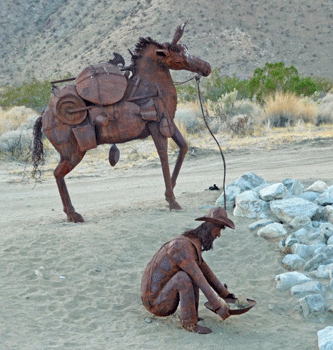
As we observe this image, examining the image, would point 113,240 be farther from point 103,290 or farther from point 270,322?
point 270,322

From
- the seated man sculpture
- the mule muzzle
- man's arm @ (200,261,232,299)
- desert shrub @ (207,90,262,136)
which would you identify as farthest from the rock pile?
desert shrub @ (207,90,262,136)

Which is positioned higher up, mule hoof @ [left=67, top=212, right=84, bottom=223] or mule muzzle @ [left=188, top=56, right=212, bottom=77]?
mule muzzle @ [left=188, top=56, right=212, bottom=77]

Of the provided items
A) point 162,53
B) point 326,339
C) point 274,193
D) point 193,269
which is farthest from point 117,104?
point 326,339

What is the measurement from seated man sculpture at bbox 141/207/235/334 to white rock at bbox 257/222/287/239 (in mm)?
2409

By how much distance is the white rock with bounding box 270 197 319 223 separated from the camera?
7.62 m

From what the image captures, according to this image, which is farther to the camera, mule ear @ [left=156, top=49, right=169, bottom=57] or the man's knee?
mule ear @ [left=156, top=49, right=169, bottom=57]

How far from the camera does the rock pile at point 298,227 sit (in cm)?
583

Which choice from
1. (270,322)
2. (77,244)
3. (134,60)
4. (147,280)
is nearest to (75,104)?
(134,60)

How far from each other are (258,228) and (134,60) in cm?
309

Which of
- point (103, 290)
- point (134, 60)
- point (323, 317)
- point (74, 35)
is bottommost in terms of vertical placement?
point (323, 317)

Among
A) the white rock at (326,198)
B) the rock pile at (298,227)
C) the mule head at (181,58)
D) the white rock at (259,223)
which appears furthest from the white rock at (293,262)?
the mule head at (181,58)

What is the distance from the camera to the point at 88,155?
15.4 meters

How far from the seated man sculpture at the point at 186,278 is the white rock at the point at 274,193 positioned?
10.8 ft

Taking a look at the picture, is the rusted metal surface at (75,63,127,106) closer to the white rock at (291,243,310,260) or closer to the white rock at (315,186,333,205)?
the white rock at (291,243,310,260)
